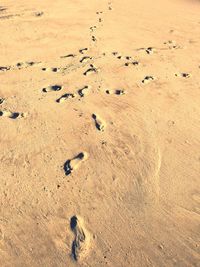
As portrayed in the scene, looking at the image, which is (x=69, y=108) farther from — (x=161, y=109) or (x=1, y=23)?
(x=1, y=23)

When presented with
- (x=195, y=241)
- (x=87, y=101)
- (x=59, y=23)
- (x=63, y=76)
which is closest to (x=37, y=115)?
(x=87, y=101)

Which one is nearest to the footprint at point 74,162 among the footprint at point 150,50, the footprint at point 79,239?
the footprint at point 79,239

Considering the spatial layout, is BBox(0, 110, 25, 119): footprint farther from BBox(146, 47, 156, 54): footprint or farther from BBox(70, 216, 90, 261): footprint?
BBox(146, 47, 156, 54): footprint

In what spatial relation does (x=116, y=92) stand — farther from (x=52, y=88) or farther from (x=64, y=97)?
(x=52, y=88)

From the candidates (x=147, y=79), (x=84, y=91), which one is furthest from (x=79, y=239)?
(x=147, y=79)

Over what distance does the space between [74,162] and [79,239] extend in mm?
1204

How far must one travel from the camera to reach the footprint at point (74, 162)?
5.01 metres

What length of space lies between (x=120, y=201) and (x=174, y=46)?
4805 mm

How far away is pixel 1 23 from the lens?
28.5 feet

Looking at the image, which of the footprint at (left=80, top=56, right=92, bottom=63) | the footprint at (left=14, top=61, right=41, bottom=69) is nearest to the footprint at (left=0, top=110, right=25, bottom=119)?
the footprint at (left=14, top=61, right=41, bottom=69)

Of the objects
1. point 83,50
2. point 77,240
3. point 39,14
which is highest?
point 39,14

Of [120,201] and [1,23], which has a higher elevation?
[1,23]

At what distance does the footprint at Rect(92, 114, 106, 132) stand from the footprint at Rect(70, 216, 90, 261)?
1.68 metres

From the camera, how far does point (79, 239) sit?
423cm
